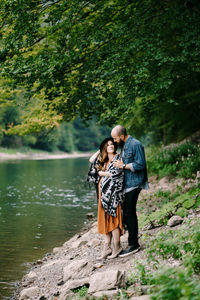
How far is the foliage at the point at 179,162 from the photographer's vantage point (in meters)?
11.3

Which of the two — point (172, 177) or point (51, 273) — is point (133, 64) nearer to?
point (51, 273)

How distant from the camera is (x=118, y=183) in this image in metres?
5.81

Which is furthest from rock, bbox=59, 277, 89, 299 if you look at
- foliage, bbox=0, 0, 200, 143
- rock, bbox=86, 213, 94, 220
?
rock, bbox=86, 213, 94, 220

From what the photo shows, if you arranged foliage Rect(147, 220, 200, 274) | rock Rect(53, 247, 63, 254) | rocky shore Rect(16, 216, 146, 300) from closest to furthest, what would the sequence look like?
foliage Rect(147, 220, 200, 274)
rocky shore Rect(16, 216, 146, 300)
rock Rect(53, 247, 63, 254)

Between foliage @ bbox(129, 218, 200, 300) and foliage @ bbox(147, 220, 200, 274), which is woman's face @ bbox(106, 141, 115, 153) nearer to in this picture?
foliage @ bbox(129, 218, 200, 300)

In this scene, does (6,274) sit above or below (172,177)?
below

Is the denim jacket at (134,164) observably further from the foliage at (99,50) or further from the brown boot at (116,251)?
the foliage at (99,50)

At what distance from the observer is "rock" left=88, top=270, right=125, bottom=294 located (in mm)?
4531

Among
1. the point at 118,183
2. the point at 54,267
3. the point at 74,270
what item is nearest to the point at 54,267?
the point at 54,267

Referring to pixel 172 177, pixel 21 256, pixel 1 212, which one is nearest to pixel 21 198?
pixel 1 212

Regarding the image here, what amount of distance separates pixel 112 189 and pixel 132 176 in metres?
0.41

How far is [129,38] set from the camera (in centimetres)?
855

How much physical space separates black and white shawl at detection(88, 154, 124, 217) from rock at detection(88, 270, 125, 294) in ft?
4.21

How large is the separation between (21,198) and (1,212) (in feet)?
12.7
